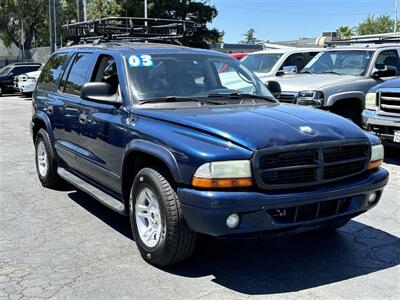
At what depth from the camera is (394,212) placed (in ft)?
19.5

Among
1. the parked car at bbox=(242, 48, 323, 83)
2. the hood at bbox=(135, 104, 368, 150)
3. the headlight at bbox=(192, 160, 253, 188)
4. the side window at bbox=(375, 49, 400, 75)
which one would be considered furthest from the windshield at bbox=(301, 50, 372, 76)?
the headlight at bbox=(192, 160, 253, 188)

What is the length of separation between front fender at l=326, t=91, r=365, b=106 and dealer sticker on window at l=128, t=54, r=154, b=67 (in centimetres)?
516

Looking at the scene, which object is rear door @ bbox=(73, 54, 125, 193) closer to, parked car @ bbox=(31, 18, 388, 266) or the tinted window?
parked car @ bbox=(31, 18, 388, 266)

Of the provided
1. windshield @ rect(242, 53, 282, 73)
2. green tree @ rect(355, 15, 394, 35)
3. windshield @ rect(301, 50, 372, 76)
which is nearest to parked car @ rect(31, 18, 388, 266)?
windshield @ rect(301, 50, 372, 76)

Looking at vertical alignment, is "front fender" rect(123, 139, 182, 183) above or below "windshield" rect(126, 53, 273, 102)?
below

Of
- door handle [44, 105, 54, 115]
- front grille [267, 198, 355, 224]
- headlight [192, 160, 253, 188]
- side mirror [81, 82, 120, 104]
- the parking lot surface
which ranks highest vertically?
side mirror [81, 82, 120, 104]

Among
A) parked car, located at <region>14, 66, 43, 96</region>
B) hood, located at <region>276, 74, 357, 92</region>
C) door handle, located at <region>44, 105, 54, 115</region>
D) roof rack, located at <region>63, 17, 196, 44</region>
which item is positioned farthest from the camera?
parked car, located at <region>14, 66, 43, 96</region>

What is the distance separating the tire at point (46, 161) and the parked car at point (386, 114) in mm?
5069

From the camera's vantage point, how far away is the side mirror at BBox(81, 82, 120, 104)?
4.93 m

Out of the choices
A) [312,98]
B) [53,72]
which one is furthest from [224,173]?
[312,98]

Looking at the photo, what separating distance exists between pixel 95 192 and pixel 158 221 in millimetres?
1361

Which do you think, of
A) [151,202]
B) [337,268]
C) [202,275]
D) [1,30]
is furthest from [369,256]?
[1,30]

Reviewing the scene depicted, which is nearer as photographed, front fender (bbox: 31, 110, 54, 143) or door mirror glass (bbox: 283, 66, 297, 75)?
front fender (bbox: 31, 110, 54, 143)

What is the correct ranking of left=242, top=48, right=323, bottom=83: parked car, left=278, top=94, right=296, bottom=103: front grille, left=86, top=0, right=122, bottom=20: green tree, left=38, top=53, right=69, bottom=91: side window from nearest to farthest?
left=38, top=53, right=69, bottom=91: side window < left=278, top=94, right=296, bottom=103: front grille < left=242, top=48, right=323, bottom=83: parked car < left=86, top=0, right=122, bottom=20: green tree
